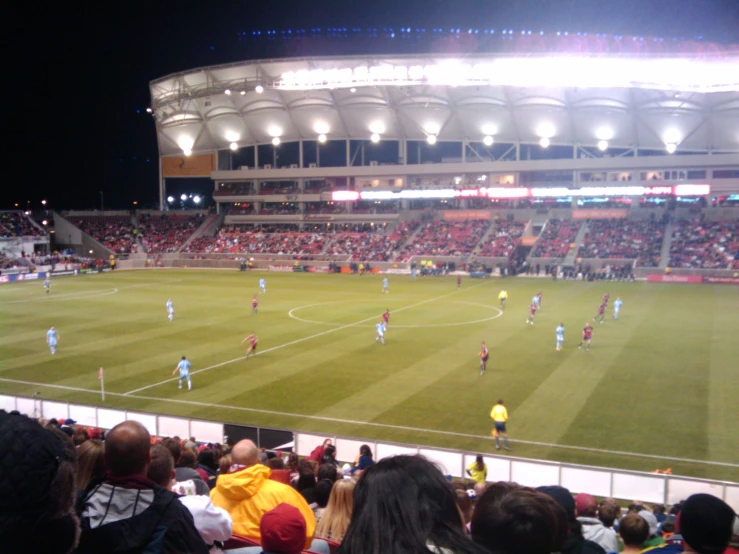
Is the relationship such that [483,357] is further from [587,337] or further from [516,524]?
[516,524]

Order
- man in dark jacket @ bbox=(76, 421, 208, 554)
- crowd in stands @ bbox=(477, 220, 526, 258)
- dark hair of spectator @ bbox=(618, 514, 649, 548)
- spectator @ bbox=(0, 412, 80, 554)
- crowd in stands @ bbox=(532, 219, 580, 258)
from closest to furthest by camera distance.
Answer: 1. spectator @ bbox=(0, 412, 80, 554)
2. man in dark jacket @ bbox=(76, 421, 208, 554)
3. dark hair of spectator @ bbox=(618, 514, 649, 548)
4. crowd in stands @ bbox=(532, 219, 580, 258)
5. crowd in stands @ bbox=(477, 220, 526, 258)

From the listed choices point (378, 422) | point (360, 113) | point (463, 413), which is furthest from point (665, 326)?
point (360, 113)

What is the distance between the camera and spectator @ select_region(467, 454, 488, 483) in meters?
12.5

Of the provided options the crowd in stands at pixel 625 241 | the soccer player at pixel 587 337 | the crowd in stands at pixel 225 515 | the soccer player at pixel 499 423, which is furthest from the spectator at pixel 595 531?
the crowd in stands at pixel 625 241

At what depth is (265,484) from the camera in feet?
17.7

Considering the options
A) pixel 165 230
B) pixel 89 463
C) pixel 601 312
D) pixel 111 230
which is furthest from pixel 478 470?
pixel 111 230

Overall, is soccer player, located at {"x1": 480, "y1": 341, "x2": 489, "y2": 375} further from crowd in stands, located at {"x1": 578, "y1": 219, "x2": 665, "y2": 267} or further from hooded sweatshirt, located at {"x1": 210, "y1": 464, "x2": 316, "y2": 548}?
crowd in stands, located at {"x1": 578, "y1": 219, "x2": 665, "y2": 267}

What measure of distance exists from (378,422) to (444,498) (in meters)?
16.1

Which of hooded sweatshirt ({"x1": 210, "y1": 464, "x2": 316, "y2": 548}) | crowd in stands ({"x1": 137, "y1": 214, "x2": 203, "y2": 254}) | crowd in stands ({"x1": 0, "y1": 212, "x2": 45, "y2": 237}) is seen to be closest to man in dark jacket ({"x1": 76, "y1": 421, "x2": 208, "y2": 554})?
hooded sweatshirt ({"x1": 210, "y1": 464, "x2": 316, "y2": 548})

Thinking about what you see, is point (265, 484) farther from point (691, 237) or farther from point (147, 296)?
point (691, 237)

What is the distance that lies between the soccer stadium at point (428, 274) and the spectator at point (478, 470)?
0.15m

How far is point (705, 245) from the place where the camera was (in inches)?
2267

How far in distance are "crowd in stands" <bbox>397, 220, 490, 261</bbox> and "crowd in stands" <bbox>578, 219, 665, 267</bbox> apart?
41.0 ft

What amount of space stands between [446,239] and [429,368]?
48.4 metres
